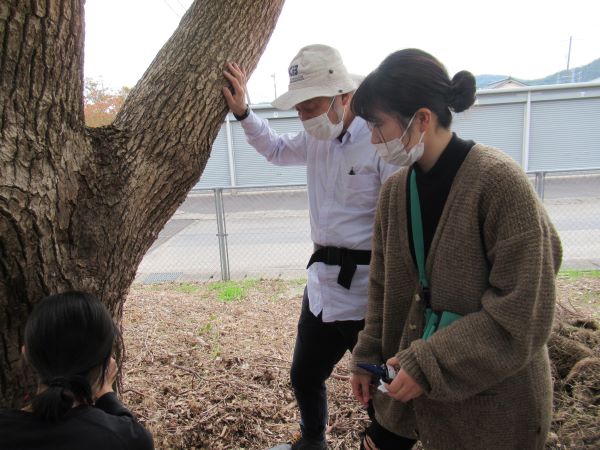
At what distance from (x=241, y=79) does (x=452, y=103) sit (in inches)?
43.0

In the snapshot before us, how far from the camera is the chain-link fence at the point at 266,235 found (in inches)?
262

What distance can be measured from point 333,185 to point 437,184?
0.72 metres

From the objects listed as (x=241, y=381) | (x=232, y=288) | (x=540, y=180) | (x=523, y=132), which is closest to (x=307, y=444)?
(x=241, y=381)

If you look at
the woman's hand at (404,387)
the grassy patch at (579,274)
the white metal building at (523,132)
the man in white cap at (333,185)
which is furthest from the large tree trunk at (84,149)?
the white metal building at (523,132)

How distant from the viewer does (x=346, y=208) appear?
2062 millimetres

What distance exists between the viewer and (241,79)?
2127 mm

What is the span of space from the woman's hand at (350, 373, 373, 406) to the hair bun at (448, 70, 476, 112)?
1.03 meters

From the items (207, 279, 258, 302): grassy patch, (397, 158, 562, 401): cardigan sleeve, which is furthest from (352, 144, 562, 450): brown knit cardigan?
(207, 279, 258, 302): grassy patch

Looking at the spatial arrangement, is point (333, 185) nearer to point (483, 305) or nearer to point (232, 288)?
point (483, 305)

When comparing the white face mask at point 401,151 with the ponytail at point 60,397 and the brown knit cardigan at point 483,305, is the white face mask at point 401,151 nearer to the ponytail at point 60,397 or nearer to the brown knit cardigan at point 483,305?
the brown knit cardigan at point 483,305

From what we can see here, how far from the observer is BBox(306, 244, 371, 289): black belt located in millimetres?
2031

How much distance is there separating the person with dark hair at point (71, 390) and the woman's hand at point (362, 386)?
30.8 inches

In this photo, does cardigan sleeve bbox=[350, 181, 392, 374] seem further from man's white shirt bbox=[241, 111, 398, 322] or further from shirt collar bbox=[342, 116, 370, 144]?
shirt collar bbox=[342, 116, 370, 144]

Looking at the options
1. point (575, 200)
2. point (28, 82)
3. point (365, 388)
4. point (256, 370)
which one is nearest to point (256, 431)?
point (256, 370)
